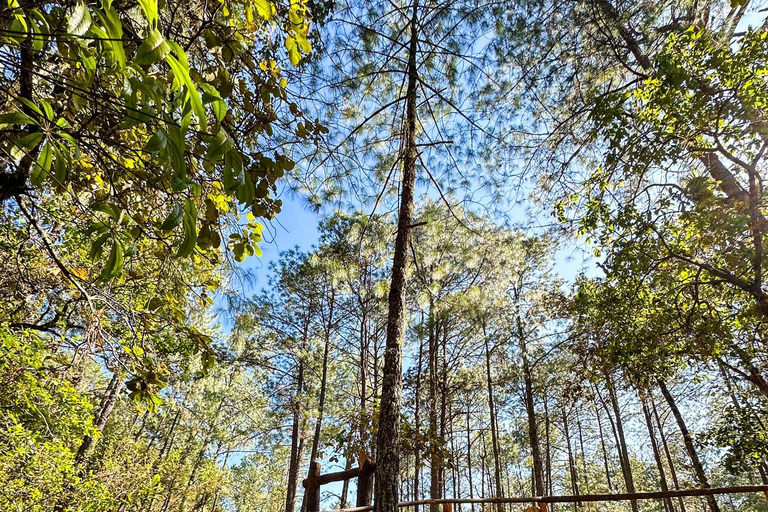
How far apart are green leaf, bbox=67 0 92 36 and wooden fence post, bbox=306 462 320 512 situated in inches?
135

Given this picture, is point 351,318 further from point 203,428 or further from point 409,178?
point 409,178

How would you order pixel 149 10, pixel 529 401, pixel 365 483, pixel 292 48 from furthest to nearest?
pixel 529 401 → pixel 365 483 → pixel 292 48 → pixel 149 10

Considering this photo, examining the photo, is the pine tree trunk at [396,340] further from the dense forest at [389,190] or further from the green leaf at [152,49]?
the green leaf at [152,49]

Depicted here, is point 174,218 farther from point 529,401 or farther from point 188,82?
point 529,401

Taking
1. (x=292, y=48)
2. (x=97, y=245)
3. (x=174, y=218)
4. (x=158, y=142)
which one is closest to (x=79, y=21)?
(x=158, y=142)

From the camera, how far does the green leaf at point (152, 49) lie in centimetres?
47

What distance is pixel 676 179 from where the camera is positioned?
12.6 feet

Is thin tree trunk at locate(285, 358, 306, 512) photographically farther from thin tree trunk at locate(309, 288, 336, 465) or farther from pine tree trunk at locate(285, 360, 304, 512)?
thin tree trunk at locate(309, 288, 336, 465)

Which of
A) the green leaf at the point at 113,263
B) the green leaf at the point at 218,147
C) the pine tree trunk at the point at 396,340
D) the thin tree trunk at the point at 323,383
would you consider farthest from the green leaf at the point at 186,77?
the thin tree trunk at the point at 323,383

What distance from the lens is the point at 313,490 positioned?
3.19 m

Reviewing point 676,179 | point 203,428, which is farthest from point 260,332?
point 676,179

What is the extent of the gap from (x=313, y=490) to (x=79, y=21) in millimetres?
3559

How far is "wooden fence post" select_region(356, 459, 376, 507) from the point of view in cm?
313

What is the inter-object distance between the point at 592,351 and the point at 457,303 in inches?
68.9
